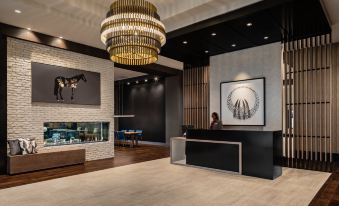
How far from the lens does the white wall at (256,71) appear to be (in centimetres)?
708

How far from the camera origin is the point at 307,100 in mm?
7172

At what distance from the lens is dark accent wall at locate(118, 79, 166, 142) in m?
12.2

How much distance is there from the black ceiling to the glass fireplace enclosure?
3.40 m

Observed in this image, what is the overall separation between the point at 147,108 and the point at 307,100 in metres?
7.73

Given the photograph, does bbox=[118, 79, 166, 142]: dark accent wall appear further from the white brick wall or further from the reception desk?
the reception desk

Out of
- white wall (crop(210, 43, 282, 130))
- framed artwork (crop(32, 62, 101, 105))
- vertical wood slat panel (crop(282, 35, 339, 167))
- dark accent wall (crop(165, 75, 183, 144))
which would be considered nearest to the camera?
framed artwork (crop(32, 62, 101, 105))

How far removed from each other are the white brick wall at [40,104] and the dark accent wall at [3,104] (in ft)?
0.32

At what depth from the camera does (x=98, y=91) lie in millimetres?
8016

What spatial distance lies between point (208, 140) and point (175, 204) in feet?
8.97

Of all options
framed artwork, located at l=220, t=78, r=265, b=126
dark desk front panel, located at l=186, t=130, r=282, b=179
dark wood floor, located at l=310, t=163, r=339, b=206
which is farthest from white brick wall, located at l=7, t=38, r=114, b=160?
dark wood floor, located at l=310, t=163, r=339, b=206

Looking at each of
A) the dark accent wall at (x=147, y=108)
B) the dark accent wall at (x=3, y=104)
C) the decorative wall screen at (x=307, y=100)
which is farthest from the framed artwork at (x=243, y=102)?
the dark accent wall at (x=3, y=104)

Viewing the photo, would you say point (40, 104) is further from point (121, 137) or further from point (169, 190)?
point (121, 137)

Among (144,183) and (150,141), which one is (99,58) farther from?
(150,141)

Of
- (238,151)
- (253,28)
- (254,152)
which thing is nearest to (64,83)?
(238,151)
